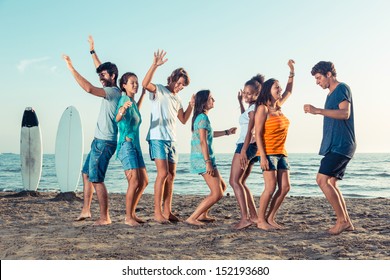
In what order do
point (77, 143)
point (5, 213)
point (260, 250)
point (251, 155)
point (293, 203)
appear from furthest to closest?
point (77, 143) < point (293, 203) < point (5, 213) < point (251, 155) < point (260, 250)

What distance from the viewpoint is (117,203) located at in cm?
733

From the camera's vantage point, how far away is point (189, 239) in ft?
13.6

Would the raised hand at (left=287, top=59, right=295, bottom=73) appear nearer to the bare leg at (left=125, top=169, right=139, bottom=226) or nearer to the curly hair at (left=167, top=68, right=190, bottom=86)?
the curly hair at (left=167, top=68, right=190, bottom=86)

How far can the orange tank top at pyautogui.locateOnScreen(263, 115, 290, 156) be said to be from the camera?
4.35 metres

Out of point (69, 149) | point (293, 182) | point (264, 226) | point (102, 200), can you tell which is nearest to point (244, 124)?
point (264, 226)

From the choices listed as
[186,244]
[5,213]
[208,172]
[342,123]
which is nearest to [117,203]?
[5,213]

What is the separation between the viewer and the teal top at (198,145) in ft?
15.2

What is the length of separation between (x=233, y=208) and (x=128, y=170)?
2.33 metres

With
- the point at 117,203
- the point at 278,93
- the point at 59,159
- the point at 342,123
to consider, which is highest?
the point at 278,93

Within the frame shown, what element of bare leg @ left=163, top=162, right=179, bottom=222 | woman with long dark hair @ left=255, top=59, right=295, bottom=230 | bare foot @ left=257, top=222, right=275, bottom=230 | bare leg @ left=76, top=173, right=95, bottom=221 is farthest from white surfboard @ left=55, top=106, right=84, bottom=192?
woman with long dark hair @ left=255, top=59, right=295, bottom=230

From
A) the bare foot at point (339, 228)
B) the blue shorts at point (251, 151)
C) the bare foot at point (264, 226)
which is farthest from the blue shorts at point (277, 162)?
the bare foot at point (339, 228)

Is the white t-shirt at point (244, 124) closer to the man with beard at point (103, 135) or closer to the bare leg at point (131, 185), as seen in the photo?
the bare leg at point (131, 185)

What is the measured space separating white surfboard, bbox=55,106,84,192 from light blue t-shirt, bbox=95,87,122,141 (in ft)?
15.4

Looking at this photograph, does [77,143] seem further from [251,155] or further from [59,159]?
[251,155]
